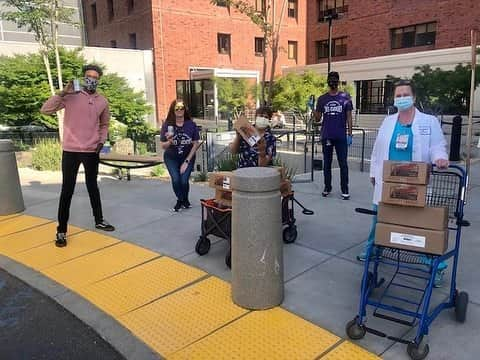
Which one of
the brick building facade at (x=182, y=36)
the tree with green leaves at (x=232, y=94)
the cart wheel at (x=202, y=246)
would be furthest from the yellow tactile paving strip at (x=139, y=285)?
the brick building facade at (x=182, y=36)

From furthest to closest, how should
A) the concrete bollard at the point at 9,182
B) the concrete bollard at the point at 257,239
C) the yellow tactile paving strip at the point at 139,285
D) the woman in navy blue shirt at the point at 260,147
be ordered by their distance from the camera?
the concrete bollard at the point at 9,182 < the woman in navy blue shirt at the point at 260,147 < the yellow tactile paving strip at the point at 139,285 < the concrete bollard at the point at 257,239

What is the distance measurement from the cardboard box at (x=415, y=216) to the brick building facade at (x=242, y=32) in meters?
25.7

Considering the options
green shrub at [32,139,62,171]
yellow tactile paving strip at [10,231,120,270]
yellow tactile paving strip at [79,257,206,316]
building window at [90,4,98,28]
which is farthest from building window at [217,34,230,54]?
yellow tactile paving strip at [79,257,206,316]

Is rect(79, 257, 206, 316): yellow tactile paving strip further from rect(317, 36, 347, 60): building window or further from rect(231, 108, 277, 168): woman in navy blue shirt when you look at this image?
rect(317, 36, 347, 60): building window

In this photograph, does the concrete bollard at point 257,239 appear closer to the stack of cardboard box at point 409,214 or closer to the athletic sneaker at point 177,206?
the stack of cardboard box at point 409,214

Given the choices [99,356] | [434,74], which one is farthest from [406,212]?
[434,74]

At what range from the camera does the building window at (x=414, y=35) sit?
28.1 m

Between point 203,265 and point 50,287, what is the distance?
1.43 metres

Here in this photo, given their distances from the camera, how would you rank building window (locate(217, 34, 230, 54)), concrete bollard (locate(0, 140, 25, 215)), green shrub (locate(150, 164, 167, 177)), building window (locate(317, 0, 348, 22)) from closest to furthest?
concrete bollard (locate(0, 140, 25, 215)), green shrub (locate(150, 164, 167, 177)), building window (locate(217, 34, 230, 54)), building window (locate(317, 0, 348, 22))

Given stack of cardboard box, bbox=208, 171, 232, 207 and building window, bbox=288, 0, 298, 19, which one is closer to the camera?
stack of cardboard box, bbox=208, 171, 232, 207

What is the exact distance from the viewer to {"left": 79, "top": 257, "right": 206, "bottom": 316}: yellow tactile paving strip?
3.63 meters

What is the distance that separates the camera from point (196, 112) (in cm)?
2956

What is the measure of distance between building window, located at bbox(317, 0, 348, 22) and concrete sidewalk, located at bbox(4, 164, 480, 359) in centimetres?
2808

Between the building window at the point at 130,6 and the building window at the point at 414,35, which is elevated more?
the building window at the point at 130,6
